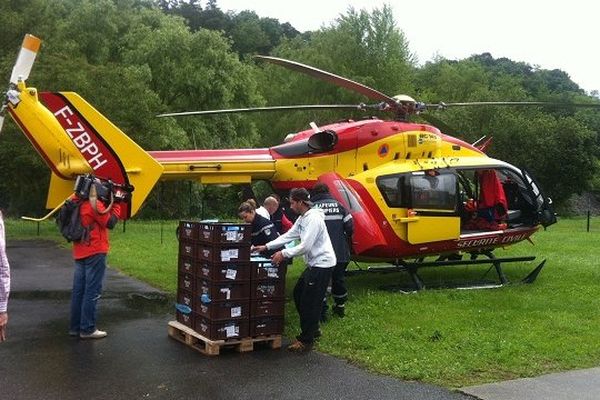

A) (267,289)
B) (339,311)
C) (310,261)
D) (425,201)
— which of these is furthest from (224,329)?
(425,201)

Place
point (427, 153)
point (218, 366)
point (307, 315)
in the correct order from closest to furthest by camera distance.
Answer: point (218, 366), point (307, 315), point (427, 153)

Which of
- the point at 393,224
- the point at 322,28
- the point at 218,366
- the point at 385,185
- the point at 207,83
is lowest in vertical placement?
the point at 218,366

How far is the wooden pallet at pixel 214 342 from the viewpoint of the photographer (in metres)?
7.34

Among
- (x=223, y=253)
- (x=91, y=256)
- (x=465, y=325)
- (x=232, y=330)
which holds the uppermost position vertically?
(x=223, y=253)

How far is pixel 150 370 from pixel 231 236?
179cm

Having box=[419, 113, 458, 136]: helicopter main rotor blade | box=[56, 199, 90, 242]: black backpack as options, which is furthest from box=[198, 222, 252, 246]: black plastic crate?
box=[419, 113, 458, 136]: helicopter main rotor blade

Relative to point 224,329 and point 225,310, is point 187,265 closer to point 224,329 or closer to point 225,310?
point 225,310

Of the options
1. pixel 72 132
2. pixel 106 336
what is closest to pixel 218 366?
pixel 106 336

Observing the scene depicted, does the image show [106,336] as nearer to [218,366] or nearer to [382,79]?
[218,366]

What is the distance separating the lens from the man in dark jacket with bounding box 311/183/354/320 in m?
8.77

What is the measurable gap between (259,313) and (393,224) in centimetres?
408

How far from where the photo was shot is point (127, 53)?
34.5 meters

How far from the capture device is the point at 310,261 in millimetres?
7719

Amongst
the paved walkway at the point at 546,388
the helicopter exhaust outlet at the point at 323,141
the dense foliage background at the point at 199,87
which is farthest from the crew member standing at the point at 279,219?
the dense foliage background at the point at 199,87
